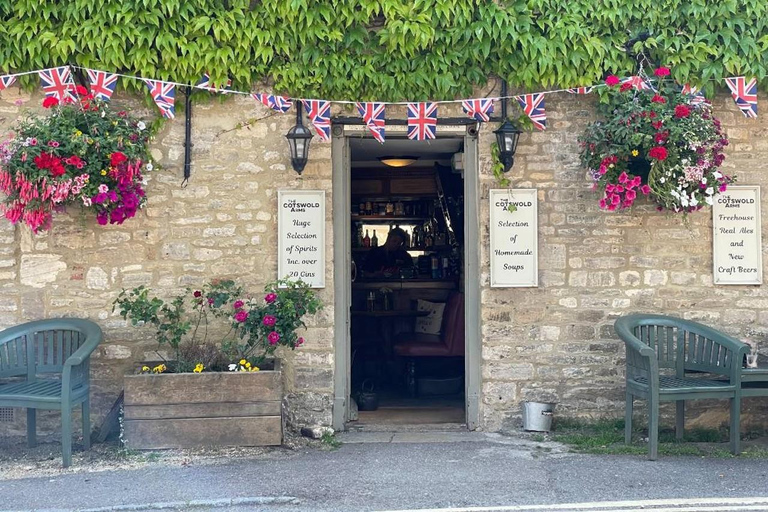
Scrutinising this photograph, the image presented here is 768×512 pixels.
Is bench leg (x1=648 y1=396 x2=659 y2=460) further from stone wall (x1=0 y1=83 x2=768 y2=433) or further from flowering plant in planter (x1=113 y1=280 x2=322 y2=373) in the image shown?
flowering plant in planter (x1=113 y1=280 x2=322 y2=373)

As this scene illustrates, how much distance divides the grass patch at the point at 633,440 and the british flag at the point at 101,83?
422 cm

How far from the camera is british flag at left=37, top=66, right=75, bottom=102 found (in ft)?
20.7

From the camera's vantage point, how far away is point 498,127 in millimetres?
6656

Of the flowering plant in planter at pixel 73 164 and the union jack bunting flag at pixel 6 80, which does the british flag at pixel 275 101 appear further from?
the union jack bunting flag at pixel 6 80

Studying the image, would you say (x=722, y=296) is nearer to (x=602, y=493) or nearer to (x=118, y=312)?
(x=602, y=493)

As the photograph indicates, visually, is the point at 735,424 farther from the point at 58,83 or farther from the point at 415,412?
the point at 58,83

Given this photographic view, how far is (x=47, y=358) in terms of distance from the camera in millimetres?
6301

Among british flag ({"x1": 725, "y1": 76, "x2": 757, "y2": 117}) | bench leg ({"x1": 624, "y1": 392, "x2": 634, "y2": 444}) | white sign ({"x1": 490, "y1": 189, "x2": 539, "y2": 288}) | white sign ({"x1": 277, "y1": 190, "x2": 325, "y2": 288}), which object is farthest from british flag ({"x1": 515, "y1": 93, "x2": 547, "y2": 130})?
bench leg ({"x1": 624, "y1": 392, "x2": 634, "y2": 444})

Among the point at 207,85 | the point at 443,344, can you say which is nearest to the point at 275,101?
the point at 207,85

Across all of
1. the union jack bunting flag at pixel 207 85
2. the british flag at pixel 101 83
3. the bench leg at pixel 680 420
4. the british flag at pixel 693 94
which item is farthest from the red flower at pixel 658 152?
the british flag at pixel 101 83

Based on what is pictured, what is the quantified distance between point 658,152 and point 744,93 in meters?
1.07

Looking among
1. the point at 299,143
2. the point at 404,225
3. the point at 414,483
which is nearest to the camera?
the point at 414,483

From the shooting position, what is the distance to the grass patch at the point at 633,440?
6039 millimetres

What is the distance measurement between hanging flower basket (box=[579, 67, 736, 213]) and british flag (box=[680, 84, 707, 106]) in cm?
1
